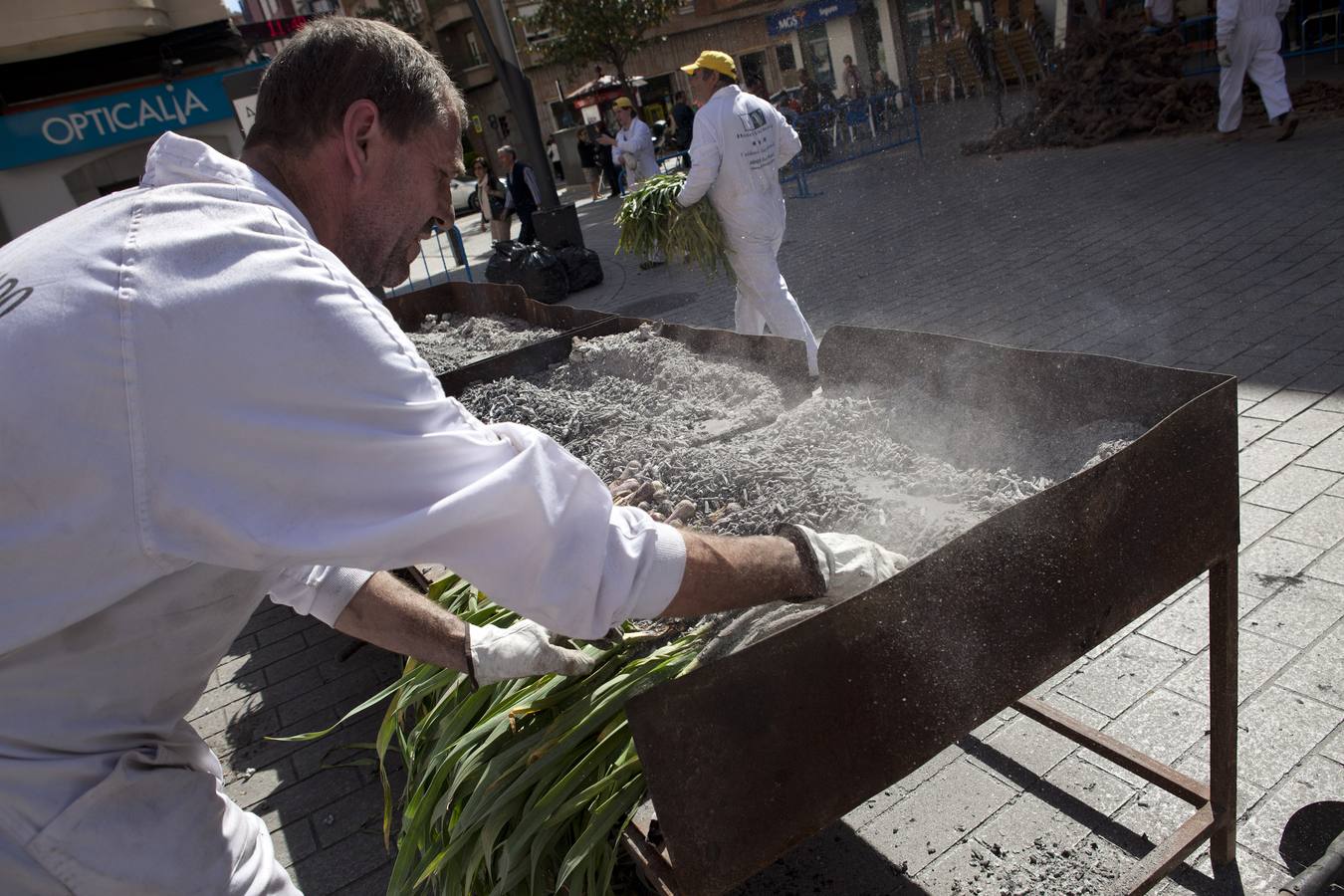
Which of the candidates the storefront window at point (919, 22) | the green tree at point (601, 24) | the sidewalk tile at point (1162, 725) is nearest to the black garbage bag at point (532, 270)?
the sidewalk tile at point (1162, 725)

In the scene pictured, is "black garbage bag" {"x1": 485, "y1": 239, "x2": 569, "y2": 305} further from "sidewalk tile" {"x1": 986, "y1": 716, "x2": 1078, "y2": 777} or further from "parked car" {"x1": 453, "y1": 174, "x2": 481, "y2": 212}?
"parked car" {"x1": 453, "y1": 174, "x2": 481, "y2": 212}

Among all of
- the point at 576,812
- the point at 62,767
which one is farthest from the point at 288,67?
the point at 576,812

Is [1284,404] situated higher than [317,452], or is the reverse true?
[317,452]

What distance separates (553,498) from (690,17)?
127 ft

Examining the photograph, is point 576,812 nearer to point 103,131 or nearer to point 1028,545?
point 1028,545

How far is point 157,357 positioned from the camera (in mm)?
1207

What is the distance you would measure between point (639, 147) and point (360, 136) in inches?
552

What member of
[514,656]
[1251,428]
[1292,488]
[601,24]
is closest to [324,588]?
[514,656]

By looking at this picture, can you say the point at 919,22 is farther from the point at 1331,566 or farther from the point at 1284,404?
the point at 1331,566

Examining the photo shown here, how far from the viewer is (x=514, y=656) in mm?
2076

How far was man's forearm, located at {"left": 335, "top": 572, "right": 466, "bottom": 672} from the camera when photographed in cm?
214

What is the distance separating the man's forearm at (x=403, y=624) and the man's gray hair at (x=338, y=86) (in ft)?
3.43

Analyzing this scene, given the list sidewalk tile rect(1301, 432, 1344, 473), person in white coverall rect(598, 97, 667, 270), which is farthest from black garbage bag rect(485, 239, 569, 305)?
sidewalk tile rect(1301, 432, 1344, 473)

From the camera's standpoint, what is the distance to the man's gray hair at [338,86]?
1.56 meters
